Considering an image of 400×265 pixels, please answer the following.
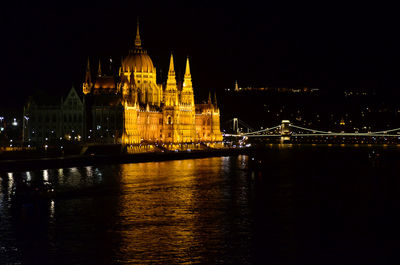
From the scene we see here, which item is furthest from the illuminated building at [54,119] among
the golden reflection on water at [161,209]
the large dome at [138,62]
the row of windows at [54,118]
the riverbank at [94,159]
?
the golden reflection on water at [161,209]

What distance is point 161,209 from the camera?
39.9 metres

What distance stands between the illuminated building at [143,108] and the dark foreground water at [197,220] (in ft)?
84.2

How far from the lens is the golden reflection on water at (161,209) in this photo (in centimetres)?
2973

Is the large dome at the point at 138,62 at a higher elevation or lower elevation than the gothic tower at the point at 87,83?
higher

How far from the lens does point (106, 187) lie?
50281 mm

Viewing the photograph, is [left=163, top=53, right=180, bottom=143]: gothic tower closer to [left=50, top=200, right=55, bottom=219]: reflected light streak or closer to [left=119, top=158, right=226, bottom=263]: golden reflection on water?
[left=119, top=158, right=226, bottom=263]: golden reflection on water

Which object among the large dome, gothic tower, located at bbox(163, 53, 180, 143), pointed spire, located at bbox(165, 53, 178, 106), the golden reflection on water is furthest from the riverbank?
the large dome

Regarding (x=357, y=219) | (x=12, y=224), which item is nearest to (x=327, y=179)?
(x=357, y=219)

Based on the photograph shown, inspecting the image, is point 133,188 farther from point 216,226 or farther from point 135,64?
point 135,64

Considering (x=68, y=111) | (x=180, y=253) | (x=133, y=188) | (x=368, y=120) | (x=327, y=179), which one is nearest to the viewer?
(x=180, y=253)

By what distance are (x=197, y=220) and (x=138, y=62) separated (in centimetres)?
6891

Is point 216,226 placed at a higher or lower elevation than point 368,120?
lower

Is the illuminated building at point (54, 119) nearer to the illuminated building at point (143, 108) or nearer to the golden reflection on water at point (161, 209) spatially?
the illuminated building at point (143, 108)

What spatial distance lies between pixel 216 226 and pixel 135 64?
230 feet
